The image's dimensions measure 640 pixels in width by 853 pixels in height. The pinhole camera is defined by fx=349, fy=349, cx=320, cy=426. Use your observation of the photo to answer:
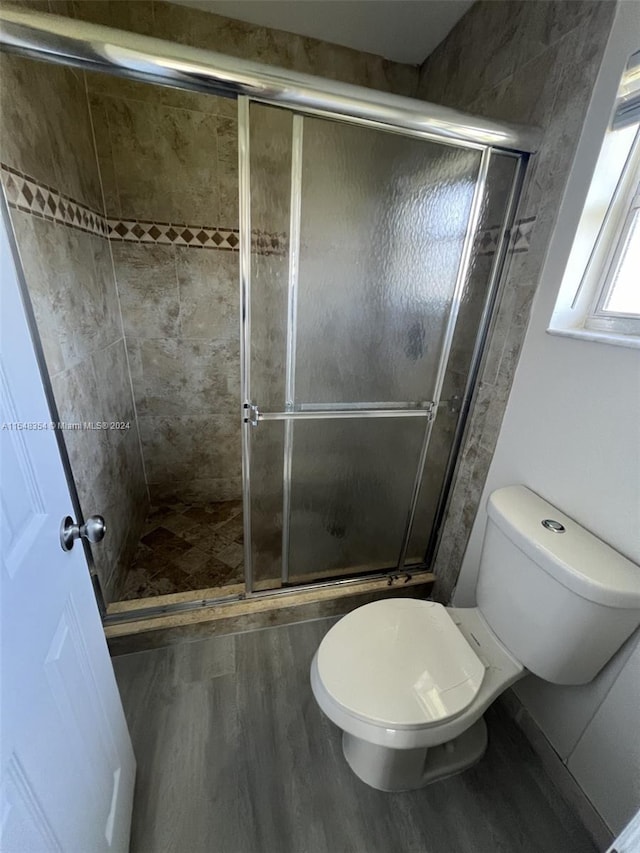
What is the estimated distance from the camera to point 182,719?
1195 mm

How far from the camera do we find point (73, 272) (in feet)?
4.28

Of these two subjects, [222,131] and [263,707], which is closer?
[263,707]

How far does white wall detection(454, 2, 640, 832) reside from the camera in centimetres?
87

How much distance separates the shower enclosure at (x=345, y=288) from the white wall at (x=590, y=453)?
0.21 meters

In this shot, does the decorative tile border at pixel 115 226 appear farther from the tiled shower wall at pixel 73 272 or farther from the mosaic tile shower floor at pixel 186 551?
the mosaic tile shower floor at pixel 186 551

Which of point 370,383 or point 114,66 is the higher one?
point 114,66

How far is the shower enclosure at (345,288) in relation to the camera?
90cm

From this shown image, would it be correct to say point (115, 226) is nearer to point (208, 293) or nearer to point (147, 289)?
point (147, 289)

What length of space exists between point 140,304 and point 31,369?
1.49 metres

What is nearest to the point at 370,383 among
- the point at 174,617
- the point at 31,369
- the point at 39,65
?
the point at 31,369

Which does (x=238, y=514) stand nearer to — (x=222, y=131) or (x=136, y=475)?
(x=136, y=475)

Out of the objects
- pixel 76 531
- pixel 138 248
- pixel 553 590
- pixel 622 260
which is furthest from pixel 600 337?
pixel 138 248

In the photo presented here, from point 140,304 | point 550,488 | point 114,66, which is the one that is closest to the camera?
point 114,66

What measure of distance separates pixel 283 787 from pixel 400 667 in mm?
543
